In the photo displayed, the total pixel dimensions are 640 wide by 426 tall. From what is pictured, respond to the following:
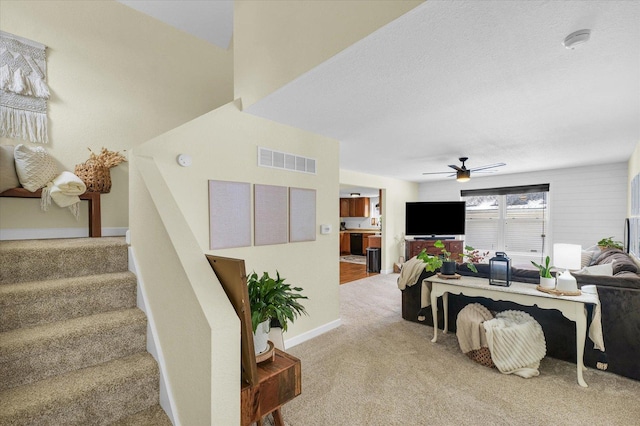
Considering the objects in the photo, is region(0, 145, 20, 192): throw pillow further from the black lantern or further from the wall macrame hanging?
the black lantern

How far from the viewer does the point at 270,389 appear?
1.27 m

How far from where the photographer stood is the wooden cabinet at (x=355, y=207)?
10672 mm

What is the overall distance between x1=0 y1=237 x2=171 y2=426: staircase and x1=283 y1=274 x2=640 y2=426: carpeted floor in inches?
41.3

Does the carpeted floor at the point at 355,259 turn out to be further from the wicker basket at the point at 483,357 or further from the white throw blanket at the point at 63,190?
the white throw blanket at the point at 63,190

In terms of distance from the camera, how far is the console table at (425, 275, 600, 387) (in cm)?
234

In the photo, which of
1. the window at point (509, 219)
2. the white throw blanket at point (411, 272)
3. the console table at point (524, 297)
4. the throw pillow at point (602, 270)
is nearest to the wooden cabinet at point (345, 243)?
the window at point (509, 219)

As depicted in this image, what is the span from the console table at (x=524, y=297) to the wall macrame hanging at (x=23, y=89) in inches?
158

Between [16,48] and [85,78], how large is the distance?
45 centimetres

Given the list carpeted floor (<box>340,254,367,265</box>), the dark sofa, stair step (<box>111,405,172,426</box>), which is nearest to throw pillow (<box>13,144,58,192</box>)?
stair step (<box>111,405,172,426</box>)

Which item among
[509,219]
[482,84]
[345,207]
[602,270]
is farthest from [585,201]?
[345,207]

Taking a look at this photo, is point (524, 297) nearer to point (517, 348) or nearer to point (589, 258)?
point (517, 348)

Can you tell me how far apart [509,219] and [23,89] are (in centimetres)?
803

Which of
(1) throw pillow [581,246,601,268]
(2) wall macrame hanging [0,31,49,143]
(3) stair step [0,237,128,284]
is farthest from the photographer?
(1) throw pillow [581,246,601,268]

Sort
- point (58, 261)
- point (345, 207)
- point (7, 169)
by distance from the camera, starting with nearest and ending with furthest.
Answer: point (58, 261) < point (7, 169) < point (345, 207)
